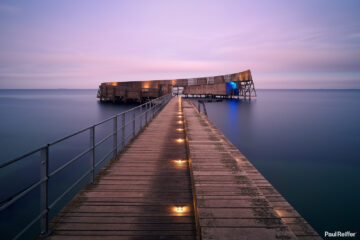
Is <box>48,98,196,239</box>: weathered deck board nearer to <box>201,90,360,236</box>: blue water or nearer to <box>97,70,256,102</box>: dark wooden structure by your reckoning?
<box>201,90,360,236</box>: blue water

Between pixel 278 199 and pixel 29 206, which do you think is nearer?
pixel 278 199

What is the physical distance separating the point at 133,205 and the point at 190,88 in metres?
59.4

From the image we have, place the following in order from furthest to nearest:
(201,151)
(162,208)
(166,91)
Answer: (166,91) < (201,151) < (162,208)

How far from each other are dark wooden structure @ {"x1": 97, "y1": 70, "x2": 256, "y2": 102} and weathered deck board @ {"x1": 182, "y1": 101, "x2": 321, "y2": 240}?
4429 centimetres

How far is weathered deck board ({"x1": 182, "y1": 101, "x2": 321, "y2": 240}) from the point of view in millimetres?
2324

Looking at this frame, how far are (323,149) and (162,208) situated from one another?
47.5ft

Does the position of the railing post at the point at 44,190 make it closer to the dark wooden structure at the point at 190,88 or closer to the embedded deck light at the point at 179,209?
the embedded deck light at the point at 179,209

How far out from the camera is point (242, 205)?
2820 millimetres

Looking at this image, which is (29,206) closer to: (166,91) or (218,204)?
(218,204)

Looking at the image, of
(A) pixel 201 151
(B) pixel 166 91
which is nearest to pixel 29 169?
(A) pixel 201 151

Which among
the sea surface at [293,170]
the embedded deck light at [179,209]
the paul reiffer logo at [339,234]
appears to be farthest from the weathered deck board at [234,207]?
the sea surface at [293,170]

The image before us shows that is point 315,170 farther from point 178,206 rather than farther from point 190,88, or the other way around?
point 190,88

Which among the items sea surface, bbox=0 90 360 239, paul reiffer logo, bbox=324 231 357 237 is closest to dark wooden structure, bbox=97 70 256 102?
sea surface, bbox=0 90 360 239

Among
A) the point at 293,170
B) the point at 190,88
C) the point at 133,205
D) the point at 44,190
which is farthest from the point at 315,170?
the point at 190,88
